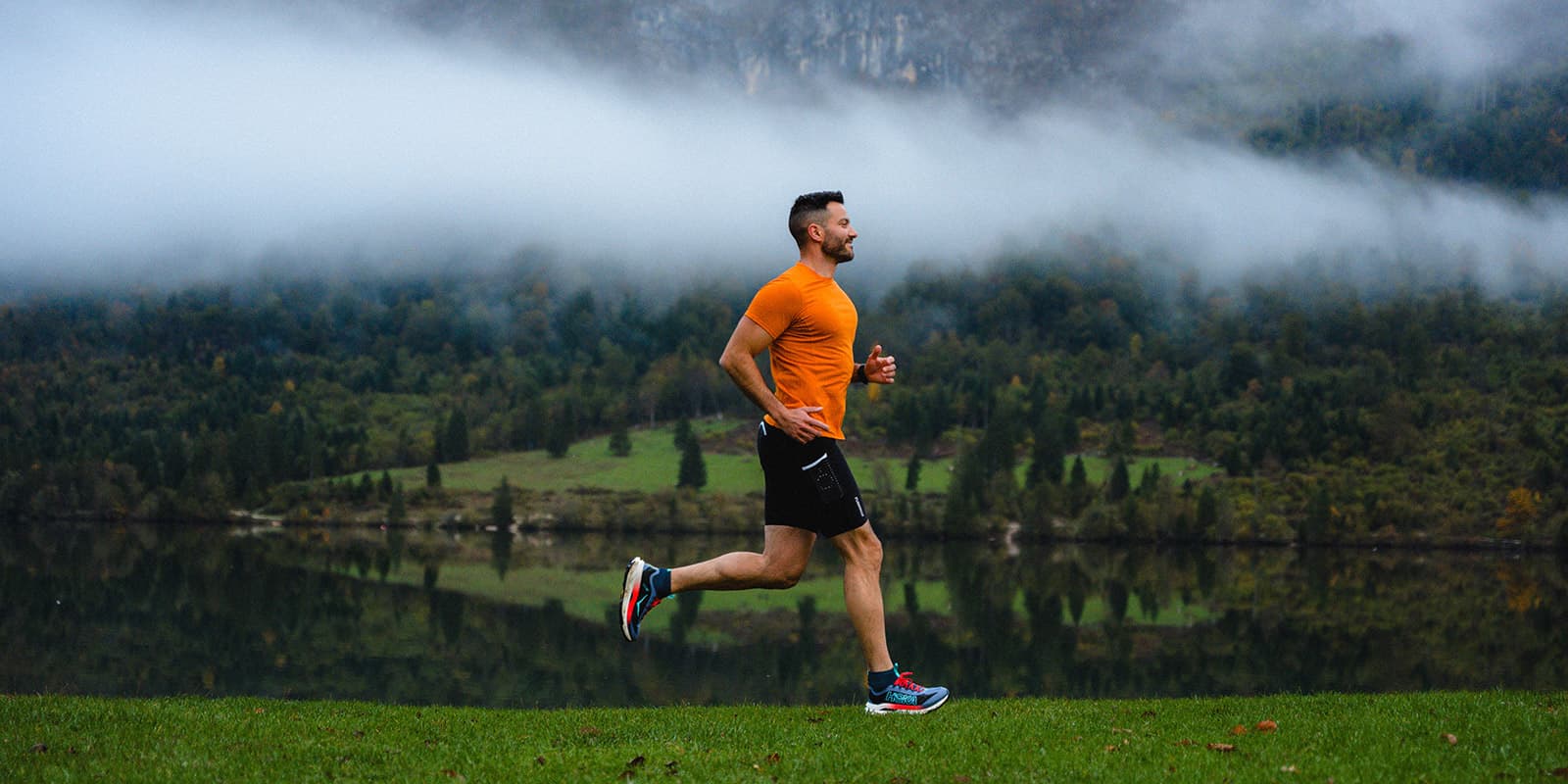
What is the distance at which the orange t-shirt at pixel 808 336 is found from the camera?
8.73 meters

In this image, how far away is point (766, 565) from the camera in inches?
353

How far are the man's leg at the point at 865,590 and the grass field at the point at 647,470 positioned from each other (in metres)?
129

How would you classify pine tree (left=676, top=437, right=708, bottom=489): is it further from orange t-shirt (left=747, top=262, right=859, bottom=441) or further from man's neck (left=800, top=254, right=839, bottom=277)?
orange t-shirt (left=747, top=262, right=859, bottom=441)

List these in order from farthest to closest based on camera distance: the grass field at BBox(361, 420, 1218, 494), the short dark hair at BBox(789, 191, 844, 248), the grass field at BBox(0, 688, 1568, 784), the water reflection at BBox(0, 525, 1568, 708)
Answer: the grass field at BBox(361, 420, 1218, 494), the water reflection at BBox(0, 525, 1568, 708), the short dark hair at BBox(789, 191, 844, 248), the grass field at BBox(0, 688, 1568, 784)

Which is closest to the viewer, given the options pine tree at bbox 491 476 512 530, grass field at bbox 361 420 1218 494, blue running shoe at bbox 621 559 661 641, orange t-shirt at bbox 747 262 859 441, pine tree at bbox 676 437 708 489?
orange t-shirt at bbox 747 262 859 441

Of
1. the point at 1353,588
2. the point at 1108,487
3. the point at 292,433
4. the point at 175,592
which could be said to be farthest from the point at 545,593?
the point at 292,433

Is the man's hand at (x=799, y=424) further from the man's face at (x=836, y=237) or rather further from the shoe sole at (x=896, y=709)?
the shoe sole at (x=896, y=709)

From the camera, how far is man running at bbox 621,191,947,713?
341 inches

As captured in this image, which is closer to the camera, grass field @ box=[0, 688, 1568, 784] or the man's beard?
grass field @ box=[0, 688, 1568, 784]

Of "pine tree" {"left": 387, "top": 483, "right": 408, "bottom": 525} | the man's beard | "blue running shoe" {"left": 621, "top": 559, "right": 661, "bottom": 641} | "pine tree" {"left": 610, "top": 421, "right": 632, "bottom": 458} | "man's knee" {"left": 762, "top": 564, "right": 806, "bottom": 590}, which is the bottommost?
"pine tree" {"left": 387, "top": 483, "right": 408, "bottom": 525}

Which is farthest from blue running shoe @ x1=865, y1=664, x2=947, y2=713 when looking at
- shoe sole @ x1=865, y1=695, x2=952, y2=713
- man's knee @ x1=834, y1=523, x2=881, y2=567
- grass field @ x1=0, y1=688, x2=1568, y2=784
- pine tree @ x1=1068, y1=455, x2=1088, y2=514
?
pine tree @ x1=1068, y1=455, x2=1088, y2=514

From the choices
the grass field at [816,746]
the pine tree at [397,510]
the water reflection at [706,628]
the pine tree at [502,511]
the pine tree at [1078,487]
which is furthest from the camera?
the pine tree at [397,510]

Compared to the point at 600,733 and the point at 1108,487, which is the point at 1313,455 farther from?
the point at 600,733

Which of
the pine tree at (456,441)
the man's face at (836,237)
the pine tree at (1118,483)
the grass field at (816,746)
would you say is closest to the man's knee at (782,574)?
the grass field at (816,746)
